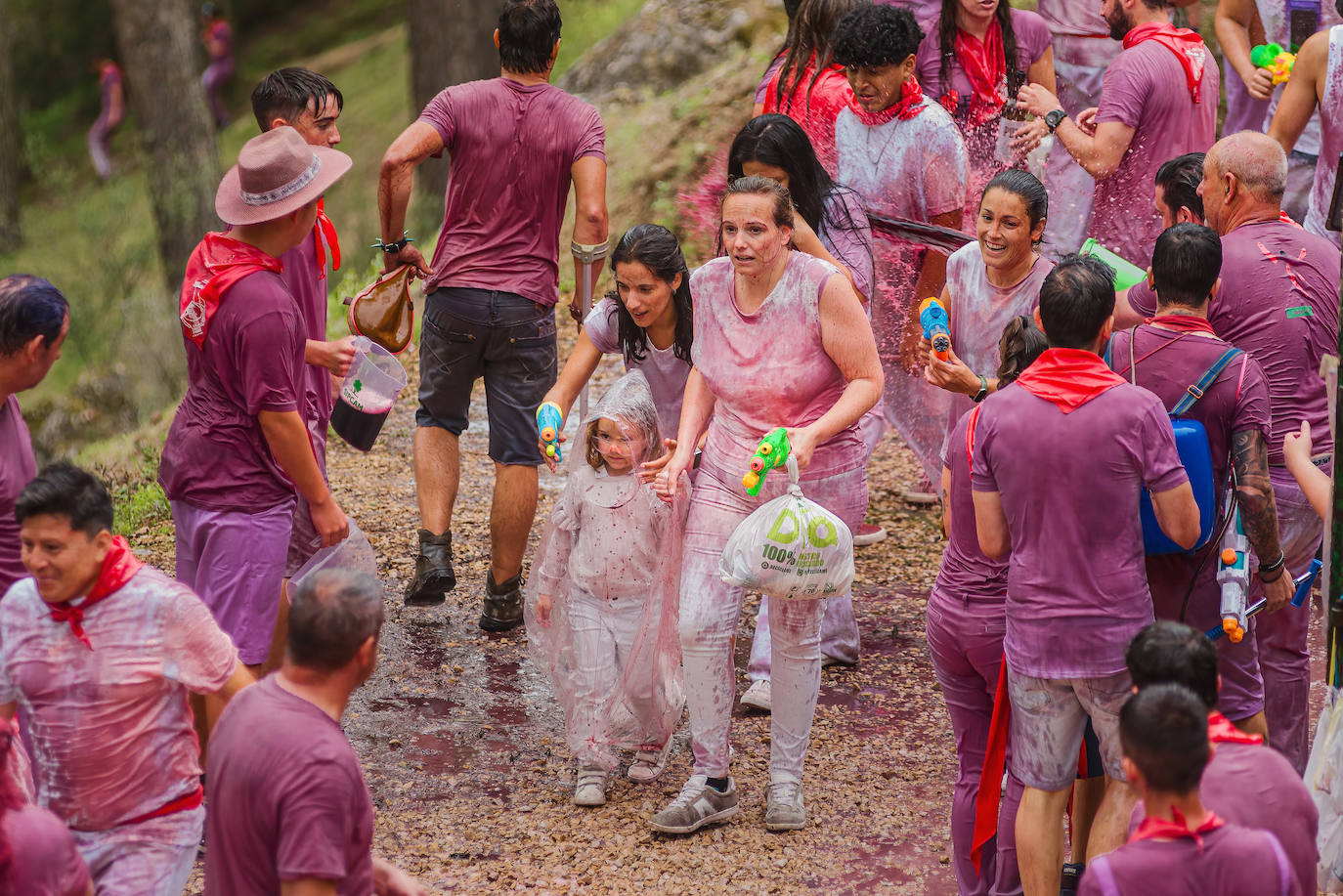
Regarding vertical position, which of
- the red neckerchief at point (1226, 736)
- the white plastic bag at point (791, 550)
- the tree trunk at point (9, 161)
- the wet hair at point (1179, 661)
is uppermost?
the wet hair at point (1179, 661)

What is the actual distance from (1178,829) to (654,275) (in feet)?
8.67

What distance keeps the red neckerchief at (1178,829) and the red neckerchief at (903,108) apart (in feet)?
12.4

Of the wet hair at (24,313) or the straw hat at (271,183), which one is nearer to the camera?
the wet hair at (24,313)

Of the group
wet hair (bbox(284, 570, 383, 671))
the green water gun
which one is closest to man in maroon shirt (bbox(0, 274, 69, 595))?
wet hair (bbox(284, 570, 383, 671))

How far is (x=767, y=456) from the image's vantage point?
163 inches

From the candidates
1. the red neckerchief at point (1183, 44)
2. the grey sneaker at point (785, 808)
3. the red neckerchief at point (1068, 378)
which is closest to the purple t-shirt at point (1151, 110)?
the red neckerchief at point (1183, 44)

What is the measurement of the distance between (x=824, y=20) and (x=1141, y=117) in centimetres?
138

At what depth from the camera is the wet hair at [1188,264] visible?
377 cm

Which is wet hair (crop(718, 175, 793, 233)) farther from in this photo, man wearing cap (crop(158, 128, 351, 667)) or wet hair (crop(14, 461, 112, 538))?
wet hair (crop(14, 461, 112, 538))

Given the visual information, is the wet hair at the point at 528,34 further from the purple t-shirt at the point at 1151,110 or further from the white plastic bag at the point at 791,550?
the white plastic bag at the point at 791,550

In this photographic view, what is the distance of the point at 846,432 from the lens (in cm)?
459

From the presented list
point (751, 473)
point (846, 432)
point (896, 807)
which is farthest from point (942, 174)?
point (896, 807)

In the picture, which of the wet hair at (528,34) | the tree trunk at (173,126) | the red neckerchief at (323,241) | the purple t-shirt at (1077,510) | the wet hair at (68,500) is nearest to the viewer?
the wet hair at (68,500)

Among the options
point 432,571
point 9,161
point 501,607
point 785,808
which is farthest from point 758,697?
point 9,161
